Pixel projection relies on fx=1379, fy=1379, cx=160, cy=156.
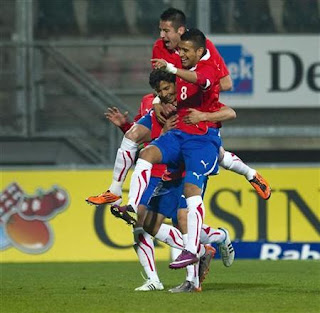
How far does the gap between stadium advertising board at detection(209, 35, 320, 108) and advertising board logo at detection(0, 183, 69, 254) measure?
3.32 metres

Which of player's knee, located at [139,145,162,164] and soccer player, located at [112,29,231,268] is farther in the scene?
player's knee, located at [139,145,162,164]

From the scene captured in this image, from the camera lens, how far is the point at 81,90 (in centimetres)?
1892

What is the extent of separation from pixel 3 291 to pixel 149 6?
28.5 ft

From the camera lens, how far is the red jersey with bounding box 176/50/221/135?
34.0 ft

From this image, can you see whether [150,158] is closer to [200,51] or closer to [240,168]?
[200,51]

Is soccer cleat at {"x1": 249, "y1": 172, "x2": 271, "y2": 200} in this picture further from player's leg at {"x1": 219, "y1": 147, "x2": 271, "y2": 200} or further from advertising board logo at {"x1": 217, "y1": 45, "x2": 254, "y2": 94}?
advertising board logo at {"x1": 217, "y1": 45, "x2": 254, "y2": 94}

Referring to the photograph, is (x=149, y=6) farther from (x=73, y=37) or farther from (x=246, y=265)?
(x=246, y=265)

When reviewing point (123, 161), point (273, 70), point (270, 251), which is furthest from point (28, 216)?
point (123, 161)

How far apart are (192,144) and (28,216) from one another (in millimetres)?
7150

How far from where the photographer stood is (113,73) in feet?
62.5

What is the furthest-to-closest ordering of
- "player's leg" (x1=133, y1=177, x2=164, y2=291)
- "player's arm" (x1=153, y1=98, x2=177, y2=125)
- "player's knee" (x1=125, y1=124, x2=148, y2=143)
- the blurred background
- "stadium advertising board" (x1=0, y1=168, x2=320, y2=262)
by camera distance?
1. the blurred background
2. "stadium advertising board" (x1=0, y1=168, x2=320, y2=262)
3. "player's knee" (x1=125, y1=124, x2=148, y2=143)
4. "player's leg" (x1=133, y1=177, x2=164, y2=291)
5. "player's arm" (x1=153, y1=98, x2=177, y2=125)

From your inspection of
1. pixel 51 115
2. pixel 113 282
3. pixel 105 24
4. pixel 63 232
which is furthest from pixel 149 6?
pixel 113 282

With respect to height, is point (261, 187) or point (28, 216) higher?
point (261, 187)

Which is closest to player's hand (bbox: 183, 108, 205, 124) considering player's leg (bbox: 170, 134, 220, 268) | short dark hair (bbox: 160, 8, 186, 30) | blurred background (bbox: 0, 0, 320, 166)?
player's leg (bbox: 170, 134, 220, 268)
